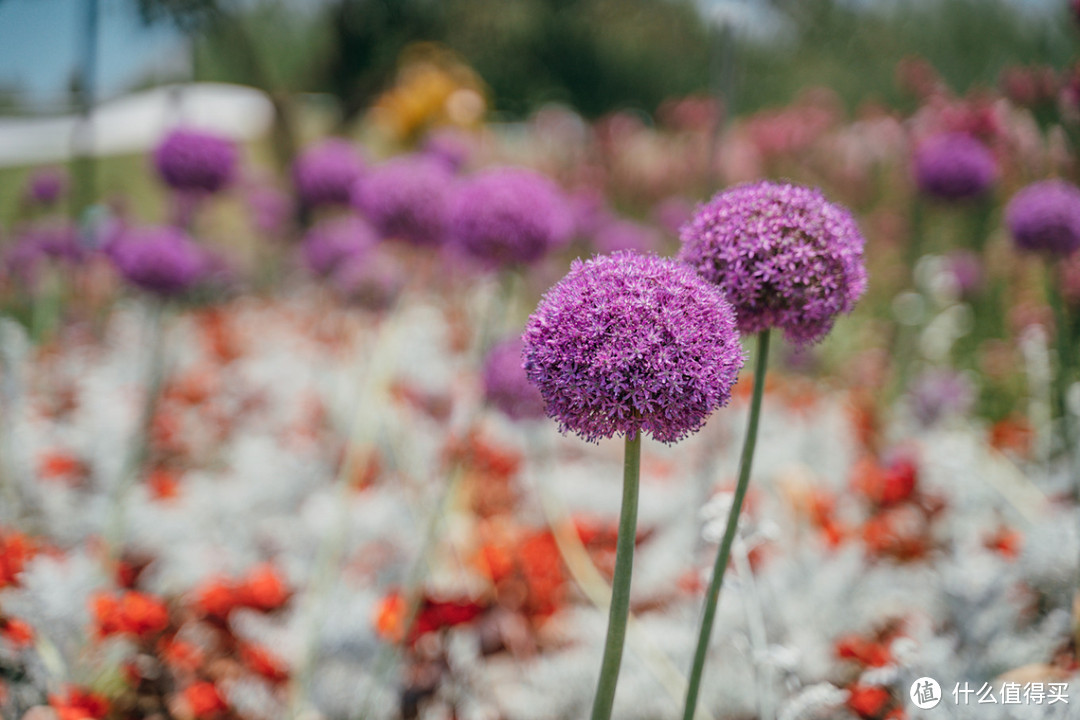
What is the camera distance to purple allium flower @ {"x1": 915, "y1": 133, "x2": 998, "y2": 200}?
9.82 ft

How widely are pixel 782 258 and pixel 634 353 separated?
32cm

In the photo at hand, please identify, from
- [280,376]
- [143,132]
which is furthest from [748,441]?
[143,132]

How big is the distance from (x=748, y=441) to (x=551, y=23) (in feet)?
74.4

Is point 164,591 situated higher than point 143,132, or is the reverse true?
point 143,132

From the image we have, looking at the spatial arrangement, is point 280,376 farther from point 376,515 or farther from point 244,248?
point 244,248

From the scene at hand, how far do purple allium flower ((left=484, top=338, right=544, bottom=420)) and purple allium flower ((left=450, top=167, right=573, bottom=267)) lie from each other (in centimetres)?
25

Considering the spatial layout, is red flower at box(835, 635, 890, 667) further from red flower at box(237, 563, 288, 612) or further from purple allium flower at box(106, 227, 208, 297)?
purple allium flower at box(106, 227, 208, 297)

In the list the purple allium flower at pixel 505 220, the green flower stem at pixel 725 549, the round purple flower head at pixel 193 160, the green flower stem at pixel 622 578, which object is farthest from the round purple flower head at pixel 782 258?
the round purple flower head at pixel 193 160

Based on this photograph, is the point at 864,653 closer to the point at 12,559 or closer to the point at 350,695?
the point at 350,695

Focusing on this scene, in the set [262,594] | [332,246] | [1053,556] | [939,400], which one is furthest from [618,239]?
[262,594]

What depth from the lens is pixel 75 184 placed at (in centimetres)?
372

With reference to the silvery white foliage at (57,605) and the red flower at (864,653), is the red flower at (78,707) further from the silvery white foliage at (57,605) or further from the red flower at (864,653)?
the red flower at (864,653)

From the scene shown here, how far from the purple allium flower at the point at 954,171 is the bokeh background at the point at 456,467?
0.02m

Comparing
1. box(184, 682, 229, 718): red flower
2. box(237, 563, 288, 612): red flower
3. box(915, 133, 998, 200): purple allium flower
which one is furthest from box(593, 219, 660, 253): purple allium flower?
box(184, 682, 229, 718): red flower
